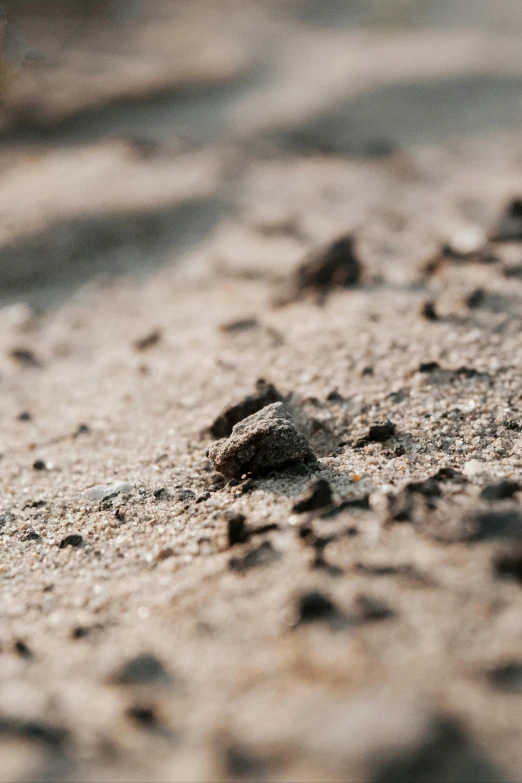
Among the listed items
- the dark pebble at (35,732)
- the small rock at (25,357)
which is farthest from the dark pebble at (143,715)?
the small rock at (25,357)

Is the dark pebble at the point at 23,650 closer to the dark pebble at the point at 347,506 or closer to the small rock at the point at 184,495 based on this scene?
the small rock at the point at 184,495

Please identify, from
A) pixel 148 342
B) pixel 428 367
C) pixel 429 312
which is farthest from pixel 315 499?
pixel 148 342

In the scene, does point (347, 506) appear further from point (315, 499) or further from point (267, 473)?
point (267, 473)

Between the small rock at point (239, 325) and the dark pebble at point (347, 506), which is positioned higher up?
the dark pebble at point (347, 506)

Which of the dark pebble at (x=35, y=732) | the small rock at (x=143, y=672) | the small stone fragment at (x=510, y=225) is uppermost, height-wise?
the small stone fragment at (x=510, y=225)

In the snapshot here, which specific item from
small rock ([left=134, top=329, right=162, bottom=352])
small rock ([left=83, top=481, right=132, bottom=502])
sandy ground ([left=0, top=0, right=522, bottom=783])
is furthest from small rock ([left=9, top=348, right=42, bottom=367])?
small rock ([left=83, top=481, right=132, bottom=502])

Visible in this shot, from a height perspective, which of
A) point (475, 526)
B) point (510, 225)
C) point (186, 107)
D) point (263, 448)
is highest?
point (186, 107)

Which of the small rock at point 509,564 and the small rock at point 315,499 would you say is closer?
the small rock at point 509,564

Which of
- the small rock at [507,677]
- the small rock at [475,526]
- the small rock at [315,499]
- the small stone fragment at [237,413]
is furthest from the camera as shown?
the small stone fragment at [237,413]
